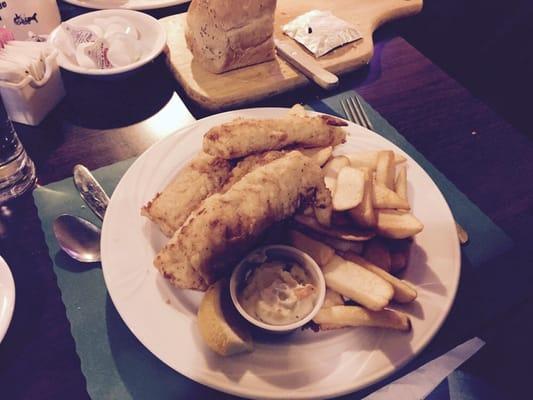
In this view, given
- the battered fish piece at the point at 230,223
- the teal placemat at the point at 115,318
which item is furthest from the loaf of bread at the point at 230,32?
the battered fish piece at the point at 230,223

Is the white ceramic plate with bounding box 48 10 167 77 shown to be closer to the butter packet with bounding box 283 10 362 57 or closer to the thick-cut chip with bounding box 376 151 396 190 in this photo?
the butter packet with bounding box 283 10 362 57

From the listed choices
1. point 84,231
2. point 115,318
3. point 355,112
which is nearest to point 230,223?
point 115,318

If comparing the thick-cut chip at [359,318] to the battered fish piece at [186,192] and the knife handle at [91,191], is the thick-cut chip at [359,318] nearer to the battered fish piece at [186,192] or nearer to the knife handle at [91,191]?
the battered fish piece at [186,192]

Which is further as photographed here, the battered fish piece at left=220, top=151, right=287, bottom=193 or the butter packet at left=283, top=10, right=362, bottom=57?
the butter packet at left=283, top=10, right=362, bottom=57

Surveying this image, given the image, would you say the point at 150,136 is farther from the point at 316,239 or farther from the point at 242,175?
the point at 316,239

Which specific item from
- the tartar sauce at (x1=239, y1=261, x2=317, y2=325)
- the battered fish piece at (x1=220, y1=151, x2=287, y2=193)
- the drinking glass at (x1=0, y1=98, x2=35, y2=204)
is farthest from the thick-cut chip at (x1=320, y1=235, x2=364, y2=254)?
the drinking glass at (x1=0, y1=98, x2=35, y2=204)

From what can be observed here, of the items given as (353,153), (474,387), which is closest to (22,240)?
(353,153)

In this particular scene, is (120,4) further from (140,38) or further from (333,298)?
(333,298)
